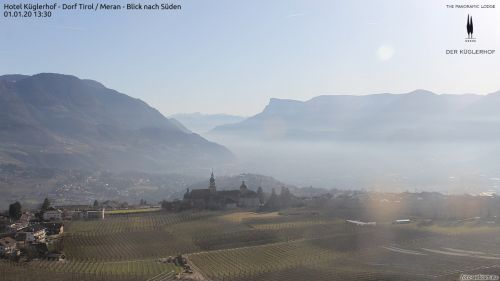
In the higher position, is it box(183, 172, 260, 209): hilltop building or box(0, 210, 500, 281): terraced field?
box(183, 172, 260, 209): hilltop building

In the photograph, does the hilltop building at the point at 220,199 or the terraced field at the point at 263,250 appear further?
the hilltop building at the point at 220,199

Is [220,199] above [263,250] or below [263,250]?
above

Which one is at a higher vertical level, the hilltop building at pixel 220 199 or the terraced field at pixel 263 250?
the hilltop building at pixel 220 199

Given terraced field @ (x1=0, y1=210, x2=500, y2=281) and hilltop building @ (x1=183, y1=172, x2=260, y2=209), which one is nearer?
terraced field @ (x1=0, y1=210, x2=500, y2=281)

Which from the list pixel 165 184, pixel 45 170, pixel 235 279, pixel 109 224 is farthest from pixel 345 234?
pixel 45 170

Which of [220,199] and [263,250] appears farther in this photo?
[220,199]

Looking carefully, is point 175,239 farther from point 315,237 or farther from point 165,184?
point 165,184

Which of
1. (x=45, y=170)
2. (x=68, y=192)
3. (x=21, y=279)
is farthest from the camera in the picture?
(x=45, y=170)

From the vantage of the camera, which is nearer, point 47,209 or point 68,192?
point 47,209
